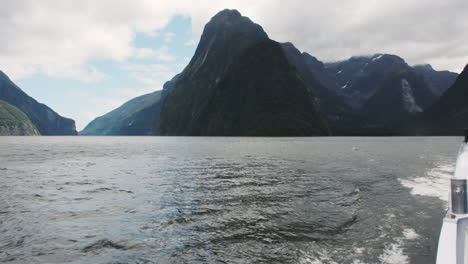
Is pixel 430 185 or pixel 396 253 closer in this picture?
pixel 396 253

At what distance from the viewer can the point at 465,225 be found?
5863 mm

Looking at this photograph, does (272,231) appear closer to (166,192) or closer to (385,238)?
(385,238)

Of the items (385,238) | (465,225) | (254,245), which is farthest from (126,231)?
(465,225)

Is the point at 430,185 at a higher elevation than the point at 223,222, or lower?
lower

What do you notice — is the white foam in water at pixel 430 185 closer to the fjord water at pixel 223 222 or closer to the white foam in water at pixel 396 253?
the fjord water at pixel 223 222

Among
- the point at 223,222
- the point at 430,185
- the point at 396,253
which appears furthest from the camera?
the point at 430,185

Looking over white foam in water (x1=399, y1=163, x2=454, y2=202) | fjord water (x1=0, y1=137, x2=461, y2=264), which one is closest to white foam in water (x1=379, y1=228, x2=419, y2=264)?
fjord water (x1=0, y1=137, x2=461, y2=264)

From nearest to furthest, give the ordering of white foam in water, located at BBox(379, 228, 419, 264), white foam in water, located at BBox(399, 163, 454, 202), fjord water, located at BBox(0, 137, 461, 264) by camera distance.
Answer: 1. white foam in water, located at BBox(379, 228, 419, 264)
2. fjord water, located at BBox(0, 137, 461, 264)
3. white foam in water, located at BBox(399, 163, 454, 202)

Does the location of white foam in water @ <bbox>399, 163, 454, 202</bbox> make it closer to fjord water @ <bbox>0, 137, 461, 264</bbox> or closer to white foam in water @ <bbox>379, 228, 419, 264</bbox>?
fjord water @ <bbox>0, 137, 461, 264</bbox>

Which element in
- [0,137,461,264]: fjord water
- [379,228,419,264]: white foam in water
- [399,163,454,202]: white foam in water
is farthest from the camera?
[399,163,454,202]: white foam in water

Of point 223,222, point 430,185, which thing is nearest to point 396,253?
point 223,222

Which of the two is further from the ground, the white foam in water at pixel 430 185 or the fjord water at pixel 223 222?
the fjord water at pixel 223 222

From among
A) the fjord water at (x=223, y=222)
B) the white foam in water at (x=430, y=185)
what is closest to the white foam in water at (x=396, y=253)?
the fjord water at (x=223, y=222)

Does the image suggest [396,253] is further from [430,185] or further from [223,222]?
[430,185]
